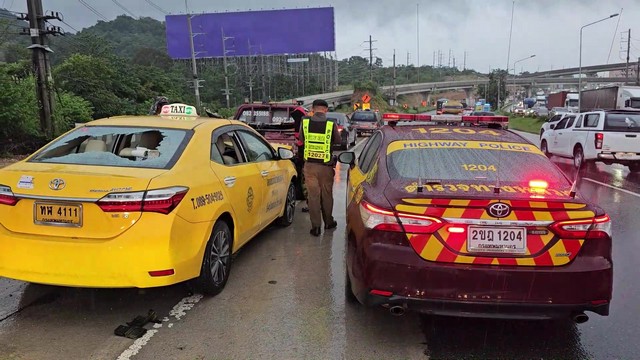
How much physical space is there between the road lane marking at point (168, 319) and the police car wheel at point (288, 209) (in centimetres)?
259

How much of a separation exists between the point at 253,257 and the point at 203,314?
1.62 m

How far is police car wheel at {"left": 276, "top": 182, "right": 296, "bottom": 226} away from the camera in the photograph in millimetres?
6866

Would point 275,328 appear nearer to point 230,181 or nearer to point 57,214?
point 230,181

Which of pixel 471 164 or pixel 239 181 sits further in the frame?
pixel 239 181

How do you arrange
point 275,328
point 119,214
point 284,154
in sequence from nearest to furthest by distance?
point 119,214, point 275,328, point 284,154

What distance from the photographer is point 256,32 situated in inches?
2329

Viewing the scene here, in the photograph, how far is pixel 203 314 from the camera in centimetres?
399

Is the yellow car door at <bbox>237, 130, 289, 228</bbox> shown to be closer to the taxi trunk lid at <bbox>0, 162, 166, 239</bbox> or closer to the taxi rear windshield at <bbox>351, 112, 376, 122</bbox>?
the taxi trunk lid at <bbox>0, 162, 166, 239</bbox>

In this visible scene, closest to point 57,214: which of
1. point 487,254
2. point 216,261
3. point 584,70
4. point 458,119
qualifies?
point 216,261

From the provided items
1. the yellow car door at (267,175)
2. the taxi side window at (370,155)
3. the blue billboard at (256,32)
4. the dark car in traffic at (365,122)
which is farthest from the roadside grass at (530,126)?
the taxi side window at (370,155)

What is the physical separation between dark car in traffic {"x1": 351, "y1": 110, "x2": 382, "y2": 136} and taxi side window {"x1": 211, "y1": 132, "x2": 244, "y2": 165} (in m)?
23.0

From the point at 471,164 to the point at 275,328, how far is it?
2.02 metres

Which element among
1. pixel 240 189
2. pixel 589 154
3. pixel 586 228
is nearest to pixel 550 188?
pixel 586 228

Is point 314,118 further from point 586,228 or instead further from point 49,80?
point 49,80
